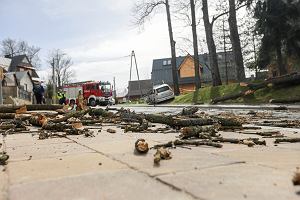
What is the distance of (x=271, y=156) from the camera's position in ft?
16.8

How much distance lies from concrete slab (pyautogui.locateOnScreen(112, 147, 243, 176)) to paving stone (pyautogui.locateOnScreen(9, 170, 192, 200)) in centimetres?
30

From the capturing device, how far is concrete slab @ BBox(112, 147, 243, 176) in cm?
429

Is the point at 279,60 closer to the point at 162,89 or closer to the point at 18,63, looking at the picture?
the point at 162,89

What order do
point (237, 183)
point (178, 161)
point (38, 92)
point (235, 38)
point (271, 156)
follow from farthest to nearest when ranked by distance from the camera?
point (235, 38)
point (38, 92)
point (271, 156)
point (178, 161)
point (237, 183)

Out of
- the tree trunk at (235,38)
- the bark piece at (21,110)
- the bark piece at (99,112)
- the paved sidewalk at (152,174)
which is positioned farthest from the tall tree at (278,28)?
the paved sidewalk at (152,174)

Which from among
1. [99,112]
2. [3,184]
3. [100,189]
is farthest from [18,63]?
[100,189]

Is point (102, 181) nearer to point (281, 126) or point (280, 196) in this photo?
point (280, 196)

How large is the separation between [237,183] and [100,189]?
1.12 meters

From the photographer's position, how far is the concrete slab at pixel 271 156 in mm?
4480

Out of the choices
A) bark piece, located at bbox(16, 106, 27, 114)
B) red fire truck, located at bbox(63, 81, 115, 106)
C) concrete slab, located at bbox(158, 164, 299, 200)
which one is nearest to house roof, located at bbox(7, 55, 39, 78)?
red fire truck, located at bbox(63, 81, 115, 106)

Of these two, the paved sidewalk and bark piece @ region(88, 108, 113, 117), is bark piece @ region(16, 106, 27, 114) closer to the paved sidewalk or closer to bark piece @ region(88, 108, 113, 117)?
bark piece @ region(88, 108, 113, 117)

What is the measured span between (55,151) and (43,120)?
5.39 meters

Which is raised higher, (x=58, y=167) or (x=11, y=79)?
(x=11, y=79)

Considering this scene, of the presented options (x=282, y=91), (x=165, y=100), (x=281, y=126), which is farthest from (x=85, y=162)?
(x=165, y=100)
